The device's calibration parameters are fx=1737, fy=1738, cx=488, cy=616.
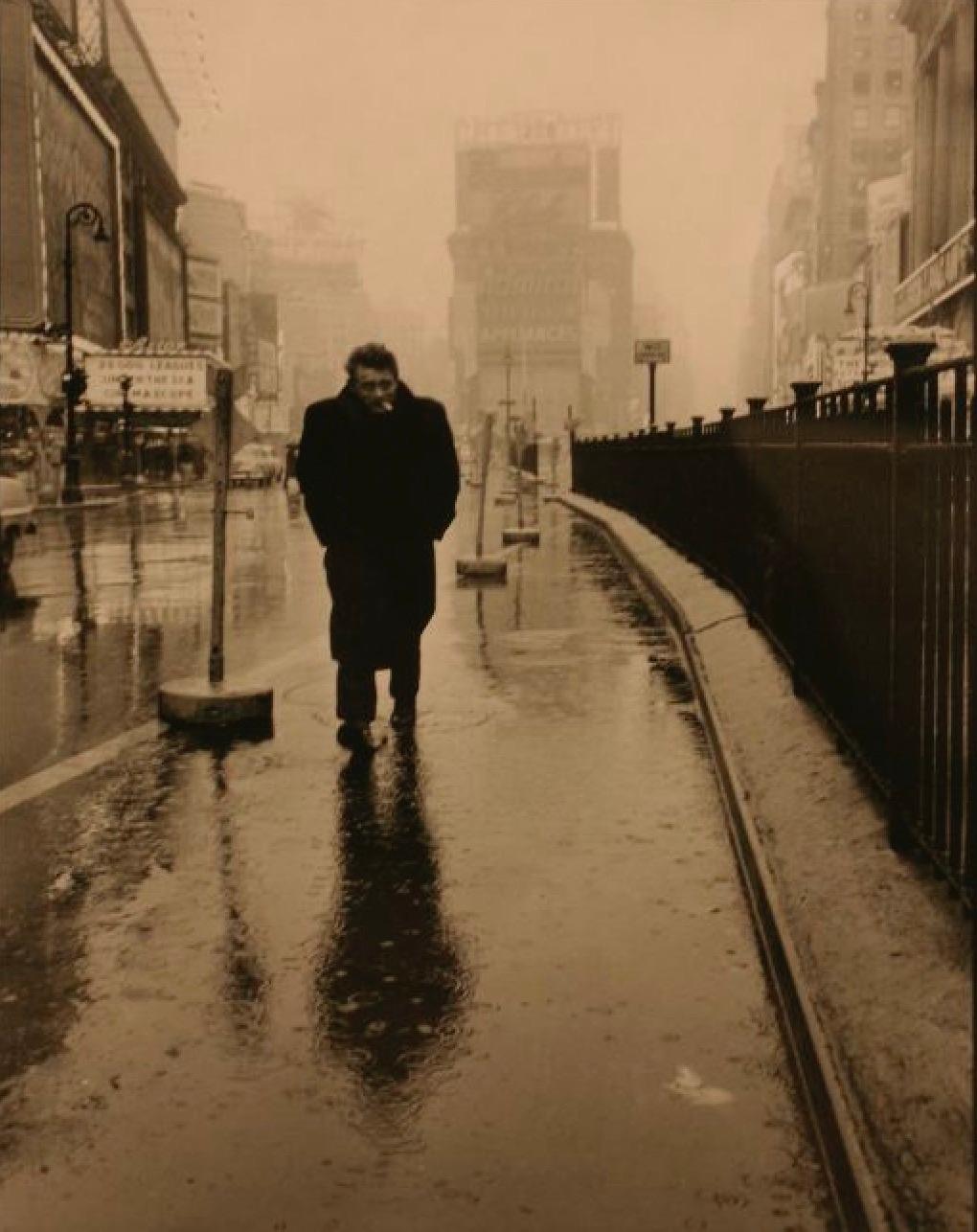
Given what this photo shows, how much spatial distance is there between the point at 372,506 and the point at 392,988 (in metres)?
3.65

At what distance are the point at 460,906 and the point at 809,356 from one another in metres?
143

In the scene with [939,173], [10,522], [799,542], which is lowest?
[10,522]

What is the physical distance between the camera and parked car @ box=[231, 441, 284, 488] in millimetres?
69812

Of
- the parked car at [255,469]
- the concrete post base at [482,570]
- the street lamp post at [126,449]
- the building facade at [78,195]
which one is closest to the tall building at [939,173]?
the parked car at [255,469]

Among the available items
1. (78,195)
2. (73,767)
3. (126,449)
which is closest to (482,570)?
(73,767)

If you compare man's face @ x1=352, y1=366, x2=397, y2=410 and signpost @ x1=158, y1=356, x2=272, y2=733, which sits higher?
man's face @ x1=352, y1=366, x2=397, y2=410

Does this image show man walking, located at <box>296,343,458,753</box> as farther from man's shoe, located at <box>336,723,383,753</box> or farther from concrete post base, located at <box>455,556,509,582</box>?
concrete post base, located at <box>455,556,509,582</box>

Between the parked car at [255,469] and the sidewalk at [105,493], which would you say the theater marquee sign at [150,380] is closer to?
the sidewalk at [105,493]

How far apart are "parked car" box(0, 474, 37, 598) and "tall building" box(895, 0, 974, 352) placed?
55.9m

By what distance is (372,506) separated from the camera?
308 inches

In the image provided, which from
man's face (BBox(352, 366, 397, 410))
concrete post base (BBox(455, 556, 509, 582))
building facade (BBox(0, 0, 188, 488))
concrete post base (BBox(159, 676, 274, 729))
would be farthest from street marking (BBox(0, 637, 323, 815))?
building facade (BBox(0, 0, 188, 488))

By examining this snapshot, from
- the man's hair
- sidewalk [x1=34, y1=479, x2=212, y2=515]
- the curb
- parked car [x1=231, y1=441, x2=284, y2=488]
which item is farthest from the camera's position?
parked car [x1=231, y1=441, x2=284, y2=488]

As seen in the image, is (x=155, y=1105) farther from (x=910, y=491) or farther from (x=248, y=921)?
(x=910, y=491)

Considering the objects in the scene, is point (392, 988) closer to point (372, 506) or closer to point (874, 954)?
point (874, 954)
